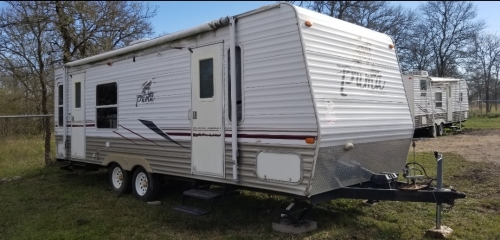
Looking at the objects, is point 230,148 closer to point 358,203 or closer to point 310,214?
point 310,214

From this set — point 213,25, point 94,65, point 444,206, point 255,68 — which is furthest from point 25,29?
point 444,206

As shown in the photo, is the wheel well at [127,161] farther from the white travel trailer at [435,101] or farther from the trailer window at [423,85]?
the trailer window at [423,85]

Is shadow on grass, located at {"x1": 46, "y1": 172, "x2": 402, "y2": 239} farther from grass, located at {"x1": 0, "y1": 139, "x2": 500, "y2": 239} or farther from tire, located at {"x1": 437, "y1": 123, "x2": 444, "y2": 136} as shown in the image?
tire, located at {"x1": 437, "y1": 123, "x2": 444, "y2": 136}

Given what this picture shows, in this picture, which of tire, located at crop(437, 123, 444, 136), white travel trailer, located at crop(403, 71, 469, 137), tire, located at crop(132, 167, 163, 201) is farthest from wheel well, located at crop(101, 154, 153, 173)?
tire, located at crop(437, 123, 444, 136)

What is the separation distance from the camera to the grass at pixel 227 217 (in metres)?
5.45

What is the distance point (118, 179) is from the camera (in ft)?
26.8

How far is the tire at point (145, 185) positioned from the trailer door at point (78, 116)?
1964mm

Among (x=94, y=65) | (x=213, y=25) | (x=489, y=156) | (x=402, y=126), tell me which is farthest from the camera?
(x=489, y=156)

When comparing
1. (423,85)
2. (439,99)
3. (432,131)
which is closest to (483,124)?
(439,99)

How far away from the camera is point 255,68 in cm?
528

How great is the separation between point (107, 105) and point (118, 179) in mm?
1470

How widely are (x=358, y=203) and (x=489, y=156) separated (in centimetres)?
680

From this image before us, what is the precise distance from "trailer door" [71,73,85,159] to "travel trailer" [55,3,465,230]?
5.10ft

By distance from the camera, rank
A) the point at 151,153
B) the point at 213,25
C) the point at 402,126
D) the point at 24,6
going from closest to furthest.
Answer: the point at 213,25
the point at 402,126
the point at 151,153
the point at 24,6
